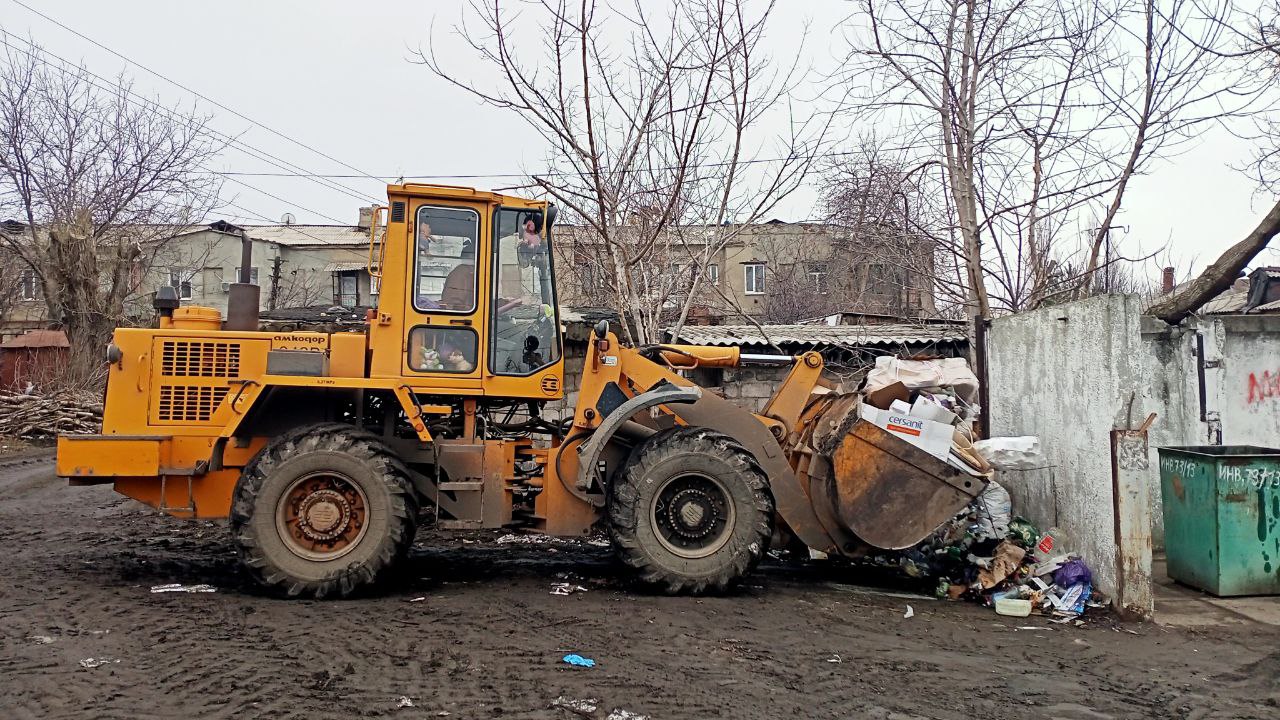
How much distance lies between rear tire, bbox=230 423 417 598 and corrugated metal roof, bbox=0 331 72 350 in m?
17.2

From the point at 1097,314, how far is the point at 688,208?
19.5 ft

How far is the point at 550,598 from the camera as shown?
6.21m

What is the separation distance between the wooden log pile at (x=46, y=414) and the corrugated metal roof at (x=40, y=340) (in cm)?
265

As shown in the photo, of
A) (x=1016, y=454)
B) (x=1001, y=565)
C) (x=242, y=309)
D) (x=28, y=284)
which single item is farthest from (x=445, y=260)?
(x=28, y=284)

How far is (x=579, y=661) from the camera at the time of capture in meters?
4.72

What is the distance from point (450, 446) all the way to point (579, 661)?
230 centimetres

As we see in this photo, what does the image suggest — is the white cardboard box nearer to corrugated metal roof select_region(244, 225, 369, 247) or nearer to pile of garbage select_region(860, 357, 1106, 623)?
pile of garbage select_region(860, 357, 1106, 623)

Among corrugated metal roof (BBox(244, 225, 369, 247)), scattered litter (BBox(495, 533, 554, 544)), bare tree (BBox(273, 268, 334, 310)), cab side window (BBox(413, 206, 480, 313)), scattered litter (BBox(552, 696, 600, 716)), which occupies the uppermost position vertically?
corrugated metal roof (BBox(244, 225, 369, 247))

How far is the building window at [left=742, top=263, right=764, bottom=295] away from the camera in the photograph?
34.8m

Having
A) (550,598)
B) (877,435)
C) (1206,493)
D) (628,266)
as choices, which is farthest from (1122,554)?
(628,266)

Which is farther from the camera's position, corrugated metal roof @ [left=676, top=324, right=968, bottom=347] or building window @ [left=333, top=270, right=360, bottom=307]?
building window @ [left=333, top=270, right=360, bottom=307]

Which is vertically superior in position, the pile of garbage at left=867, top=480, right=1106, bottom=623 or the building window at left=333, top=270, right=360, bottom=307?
the building window at left=333, top=270, right=360, bottom=307

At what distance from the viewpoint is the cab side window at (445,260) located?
21.2 feet

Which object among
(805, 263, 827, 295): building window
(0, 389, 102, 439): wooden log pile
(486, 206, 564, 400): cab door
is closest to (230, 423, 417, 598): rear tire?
(486, 206, 564, 400): cab door
